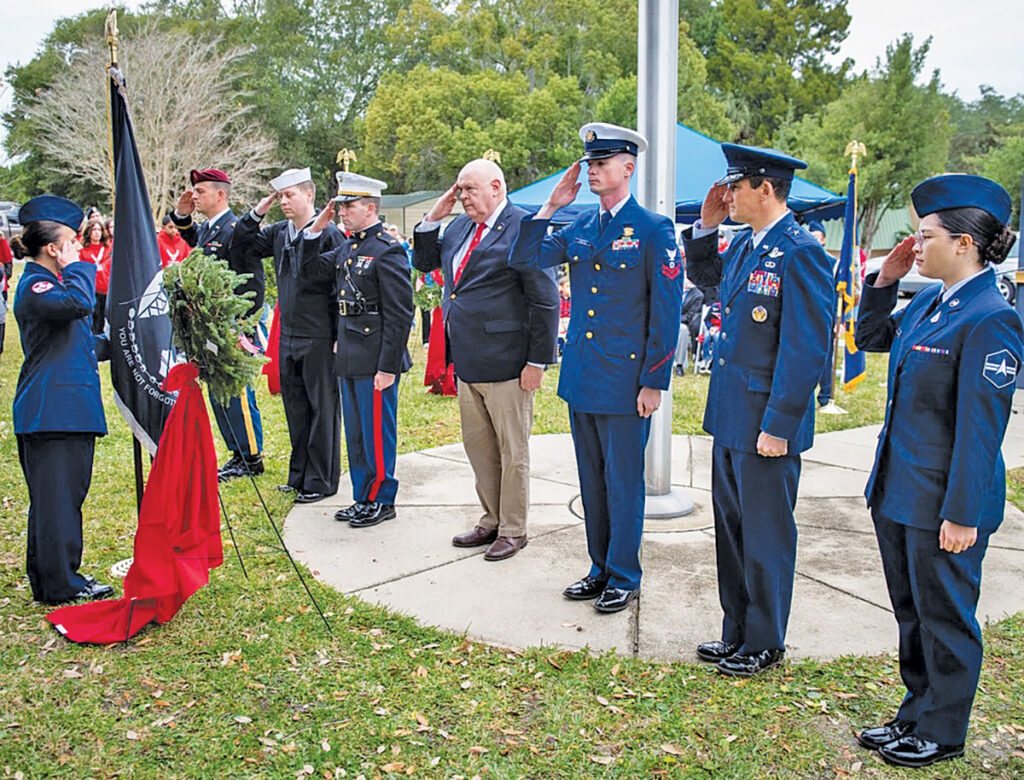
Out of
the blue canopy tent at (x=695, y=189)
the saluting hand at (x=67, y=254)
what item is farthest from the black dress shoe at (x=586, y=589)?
the blue canopy tent at (x=695, y=189)

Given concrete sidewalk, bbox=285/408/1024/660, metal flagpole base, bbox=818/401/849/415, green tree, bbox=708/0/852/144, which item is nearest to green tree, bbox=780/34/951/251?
green tree, bbox=708/0/852/144

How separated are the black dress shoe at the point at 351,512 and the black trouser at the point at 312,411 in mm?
572

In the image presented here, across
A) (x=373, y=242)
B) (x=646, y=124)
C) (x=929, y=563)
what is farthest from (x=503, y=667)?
(x=646, y=124)

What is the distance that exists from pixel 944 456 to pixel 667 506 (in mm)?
3029

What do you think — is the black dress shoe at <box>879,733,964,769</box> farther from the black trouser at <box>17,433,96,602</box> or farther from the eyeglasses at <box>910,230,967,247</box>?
the black trouser at <box>17,433,96,602</box>

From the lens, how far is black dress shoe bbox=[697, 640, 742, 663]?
13.2ft

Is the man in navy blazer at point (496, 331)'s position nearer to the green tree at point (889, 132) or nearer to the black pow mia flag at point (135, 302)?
the black pow mia flag at point (135, 302)

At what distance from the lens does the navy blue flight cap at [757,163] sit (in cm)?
364

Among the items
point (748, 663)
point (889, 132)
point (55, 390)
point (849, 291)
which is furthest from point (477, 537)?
point (889, 132)

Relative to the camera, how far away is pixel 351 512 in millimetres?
6012

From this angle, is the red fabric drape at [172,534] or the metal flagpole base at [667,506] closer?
the red fabric drape at [172,534]

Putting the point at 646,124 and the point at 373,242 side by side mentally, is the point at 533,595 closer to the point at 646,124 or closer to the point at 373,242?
the point at 373,242

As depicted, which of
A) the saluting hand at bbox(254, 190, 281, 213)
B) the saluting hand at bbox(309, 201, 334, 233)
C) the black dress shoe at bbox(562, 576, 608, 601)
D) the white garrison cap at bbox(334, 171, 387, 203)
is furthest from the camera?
the saluting hand at bbox(254, 190, 281, 213)

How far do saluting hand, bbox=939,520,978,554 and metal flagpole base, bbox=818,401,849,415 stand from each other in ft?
23.8
